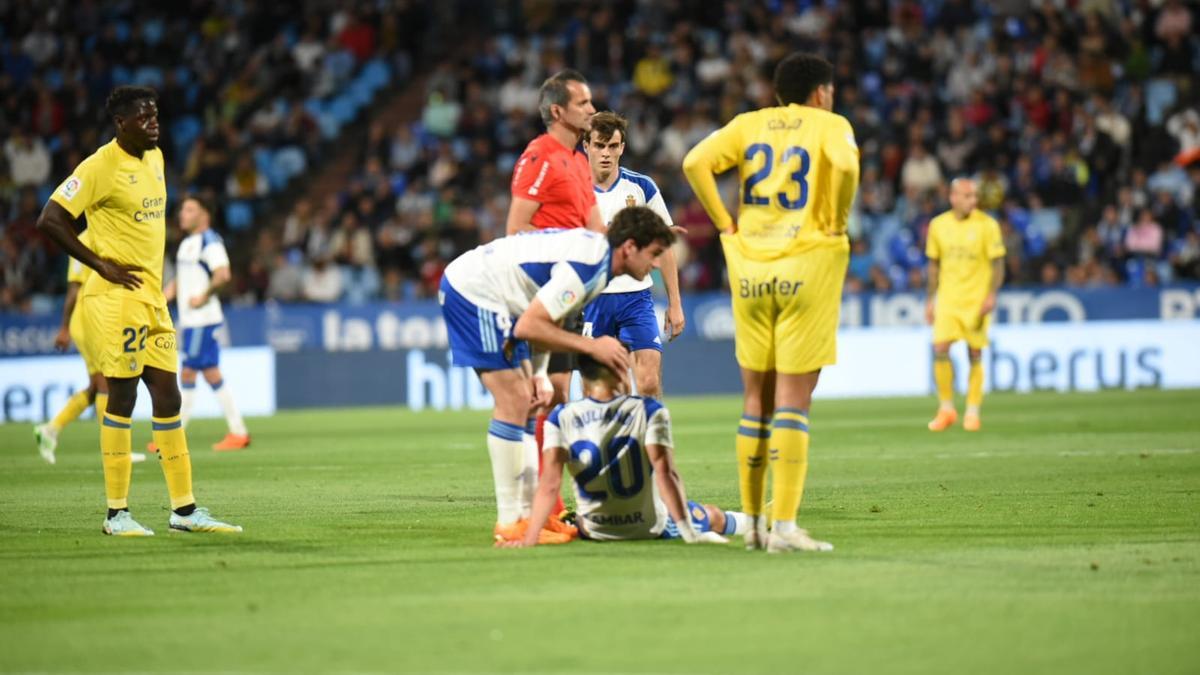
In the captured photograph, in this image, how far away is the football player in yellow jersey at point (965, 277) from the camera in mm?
18391

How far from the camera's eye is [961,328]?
1855 centimetres

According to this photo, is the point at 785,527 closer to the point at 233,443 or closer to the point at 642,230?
the point at 642,230

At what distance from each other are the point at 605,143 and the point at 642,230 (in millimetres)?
2838

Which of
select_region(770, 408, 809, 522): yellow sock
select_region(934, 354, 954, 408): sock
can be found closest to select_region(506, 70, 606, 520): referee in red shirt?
select_region(770, 408, 809, 522): yellow sock

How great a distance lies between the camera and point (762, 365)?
27.1 ft

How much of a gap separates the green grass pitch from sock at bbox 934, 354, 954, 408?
14.6 feet

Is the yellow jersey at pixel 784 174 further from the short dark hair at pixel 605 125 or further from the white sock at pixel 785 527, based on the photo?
the short dark hair at pixel 605 125

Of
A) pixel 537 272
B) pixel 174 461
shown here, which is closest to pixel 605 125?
pixel 537 272

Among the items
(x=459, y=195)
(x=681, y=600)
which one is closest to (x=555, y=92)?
(x=681, y=600)

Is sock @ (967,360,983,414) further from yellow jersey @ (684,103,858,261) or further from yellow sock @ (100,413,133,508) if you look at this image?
yellow sock @ (100,413,133,508)

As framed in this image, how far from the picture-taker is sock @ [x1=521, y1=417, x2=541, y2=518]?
29.1ft

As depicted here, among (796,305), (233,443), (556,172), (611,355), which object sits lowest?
(233,443)

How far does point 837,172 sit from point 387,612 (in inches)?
123

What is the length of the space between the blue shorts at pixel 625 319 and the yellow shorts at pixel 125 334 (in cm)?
273
